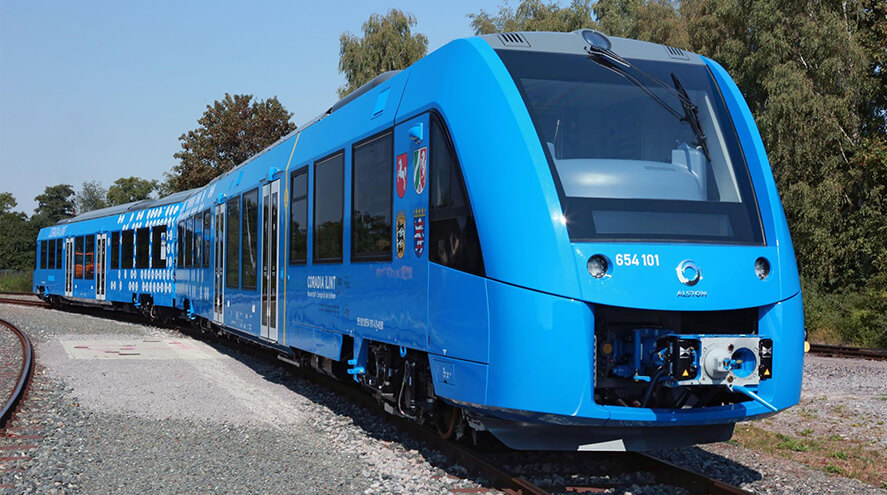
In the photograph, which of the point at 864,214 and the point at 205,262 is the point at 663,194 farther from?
the point at 864,214

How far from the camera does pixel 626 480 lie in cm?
631

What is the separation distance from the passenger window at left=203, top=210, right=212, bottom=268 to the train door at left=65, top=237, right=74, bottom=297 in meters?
15.4

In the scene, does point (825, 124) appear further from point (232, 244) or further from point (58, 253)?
point (58, 253)

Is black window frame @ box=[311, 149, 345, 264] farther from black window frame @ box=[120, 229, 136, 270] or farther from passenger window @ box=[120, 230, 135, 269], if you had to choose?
passenger window @ box=[120, 230, 135, 269]

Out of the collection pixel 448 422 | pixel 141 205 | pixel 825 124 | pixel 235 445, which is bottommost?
pixel 235 445

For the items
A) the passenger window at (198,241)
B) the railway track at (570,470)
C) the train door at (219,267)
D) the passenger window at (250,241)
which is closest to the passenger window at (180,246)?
the passenger window at (198,241)

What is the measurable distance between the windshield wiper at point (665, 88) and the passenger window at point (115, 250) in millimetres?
21834

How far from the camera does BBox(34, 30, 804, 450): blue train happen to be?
17.7 feet

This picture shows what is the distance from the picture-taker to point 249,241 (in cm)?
1229

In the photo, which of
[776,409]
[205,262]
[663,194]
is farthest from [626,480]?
[205,262]

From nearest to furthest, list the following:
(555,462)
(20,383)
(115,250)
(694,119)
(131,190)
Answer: (694,119)
(555,462)
(20,383)
(115,250)
(131,190)

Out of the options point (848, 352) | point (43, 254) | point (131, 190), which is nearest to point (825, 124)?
point (848, 352)

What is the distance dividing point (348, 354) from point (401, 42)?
29138 millimetres

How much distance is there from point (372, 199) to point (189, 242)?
36.9 feet
